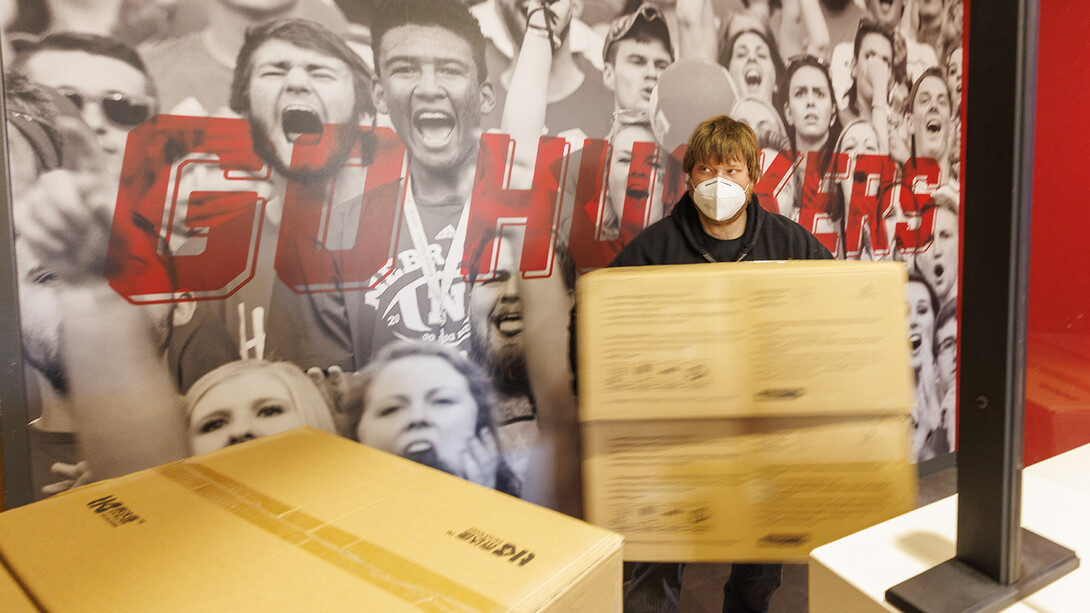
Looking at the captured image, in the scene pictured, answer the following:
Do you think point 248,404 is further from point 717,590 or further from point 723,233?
point 717,590

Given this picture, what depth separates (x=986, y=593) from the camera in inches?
21.9

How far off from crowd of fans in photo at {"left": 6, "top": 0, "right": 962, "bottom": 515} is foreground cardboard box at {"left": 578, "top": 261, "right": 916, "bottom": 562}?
72 cm

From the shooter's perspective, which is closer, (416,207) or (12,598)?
(12,598)

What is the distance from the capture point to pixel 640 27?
74.3 inches

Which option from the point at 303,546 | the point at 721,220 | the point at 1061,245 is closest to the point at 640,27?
the point at 721,220

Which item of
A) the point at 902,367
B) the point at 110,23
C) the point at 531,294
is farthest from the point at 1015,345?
the point at 110,23

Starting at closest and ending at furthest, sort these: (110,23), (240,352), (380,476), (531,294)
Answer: (380,476) → (110,23) → (240,352) → (531,294)

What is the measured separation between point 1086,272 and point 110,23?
7.14ft

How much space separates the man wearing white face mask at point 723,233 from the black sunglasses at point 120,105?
45.6 inches

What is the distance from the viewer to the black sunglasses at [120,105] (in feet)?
3.88

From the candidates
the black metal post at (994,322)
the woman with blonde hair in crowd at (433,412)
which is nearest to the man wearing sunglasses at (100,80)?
the woman with blonde hair in crowd at (433,412)

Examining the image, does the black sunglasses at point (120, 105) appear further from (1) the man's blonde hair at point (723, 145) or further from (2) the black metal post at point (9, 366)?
(1) the man's blonde hair at point (723, 145)

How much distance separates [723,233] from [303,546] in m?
1.26

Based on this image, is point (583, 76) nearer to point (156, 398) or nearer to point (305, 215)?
point (305, 215)
